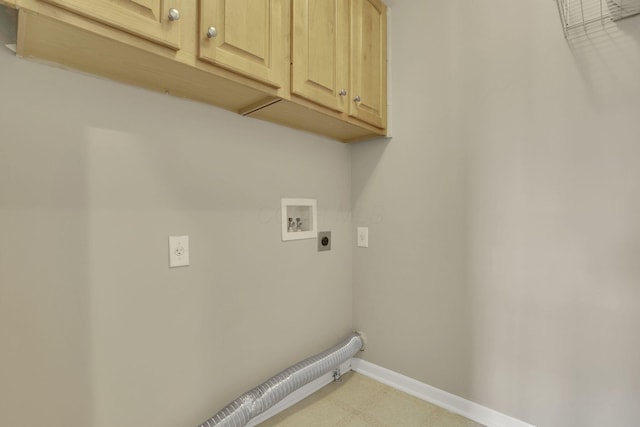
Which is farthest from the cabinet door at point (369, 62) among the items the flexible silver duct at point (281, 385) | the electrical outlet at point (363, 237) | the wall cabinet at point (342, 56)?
the flexible silver duct at point (281, 385)

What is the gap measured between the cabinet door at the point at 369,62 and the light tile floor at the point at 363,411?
1492 mm

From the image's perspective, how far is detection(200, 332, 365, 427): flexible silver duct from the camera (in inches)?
46.7

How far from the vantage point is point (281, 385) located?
4.49 ft

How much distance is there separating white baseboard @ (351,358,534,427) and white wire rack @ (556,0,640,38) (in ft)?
5.48

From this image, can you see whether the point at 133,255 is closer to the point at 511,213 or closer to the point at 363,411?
the point at 363,411

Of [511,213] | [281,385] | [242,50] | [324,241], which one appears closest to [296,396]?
[281,385]

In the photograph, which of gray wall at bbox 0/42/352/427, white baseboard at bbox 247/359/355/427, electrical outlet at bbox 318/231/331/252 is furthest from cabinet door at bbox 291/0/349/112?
white baseboard at bbox 247/359/355/427

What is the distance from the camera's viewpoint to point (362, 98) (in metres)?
1.51

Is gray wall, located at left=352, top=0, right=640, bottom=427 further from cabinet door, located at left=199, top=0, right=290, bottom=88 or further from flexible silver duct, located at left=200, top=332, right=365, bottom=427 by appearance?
cabinet door, located at left=199, top=0, right=290, bottom=88

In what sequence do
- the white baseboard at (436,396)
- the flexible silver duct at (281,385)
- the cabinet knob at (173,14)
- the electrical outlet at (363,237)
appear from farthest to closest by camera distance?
the electrical outlet at (363,237), the white baseboard at (436,396), the flexible silver duct at (281,385), the cabinet knob at (173,14)

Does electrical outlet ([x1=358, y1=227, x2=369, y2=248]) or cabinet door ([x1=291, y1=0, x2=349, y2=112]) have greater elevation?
cabinet door ([x1=291, y1=0, x2=349, y2=112])

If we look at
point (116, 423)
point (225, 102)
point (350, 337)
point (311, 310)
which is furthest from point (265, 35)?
point (350, 337)

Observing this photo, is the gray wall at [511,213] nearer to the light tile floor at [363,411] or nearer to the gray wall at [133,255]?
the light tile floor at [363,411]

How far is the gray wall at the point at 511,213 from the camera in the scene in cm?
109
